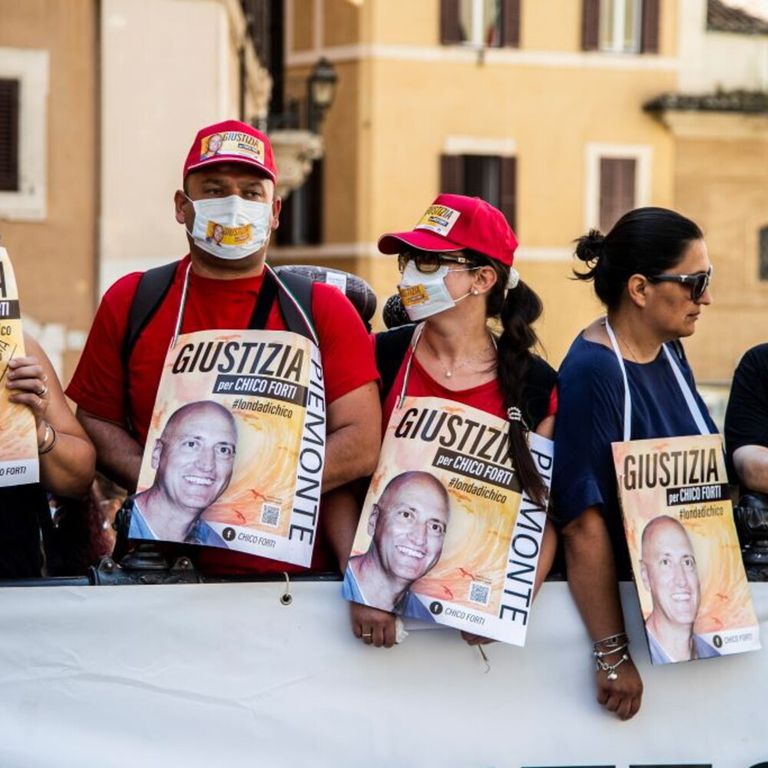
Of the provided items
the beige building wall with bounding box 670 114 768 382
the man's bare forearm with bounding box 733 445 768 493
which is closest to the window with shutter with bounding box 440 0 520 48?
the beige building wall with bounding box 670 114 768 382

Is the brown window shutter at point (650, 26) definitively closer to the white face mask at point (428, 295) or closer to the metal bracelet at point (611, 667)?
the white face mask at point (428, 295)

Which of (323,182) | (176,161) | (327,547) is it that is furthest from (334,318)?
(323,182)

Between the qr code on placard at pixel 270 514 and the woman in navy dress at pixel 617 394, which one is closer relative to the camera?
the qr code on placard at pixel 270 514

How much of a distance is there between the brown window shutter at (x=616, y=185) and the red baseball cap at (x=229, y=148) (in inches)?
1199

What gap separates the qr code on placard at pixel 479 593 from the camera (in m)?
4.17

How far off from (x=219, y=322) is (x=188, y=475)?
1.34ft

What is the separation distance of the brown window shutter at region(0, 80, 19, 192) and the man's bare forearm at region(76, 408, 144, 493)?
9.84 meters

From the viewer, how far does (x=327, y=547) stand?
14.4 ft

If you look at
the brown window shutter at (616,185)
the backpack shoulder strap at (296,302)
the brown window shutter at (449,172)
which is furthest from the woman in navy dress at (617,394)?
the brown window shutter at (616,185)

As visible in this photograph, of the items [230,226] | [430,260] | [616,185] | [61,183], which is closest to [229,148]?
[230,226]

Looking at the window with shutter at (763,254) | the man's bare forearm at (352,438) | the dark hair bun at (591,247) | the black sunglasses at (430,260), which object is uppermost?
the dark hair bun at (591,247)

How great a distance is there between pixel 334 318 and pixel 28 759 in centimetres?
124

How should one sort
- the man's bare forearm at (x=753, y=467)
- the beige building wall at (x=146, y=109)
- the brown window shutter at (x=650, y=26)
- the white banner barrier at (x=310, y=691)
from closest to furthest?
the white banner barrier at (x=310, y=691) → the man's bare forearm at (x=753, y=467) → the beige building wall at (x=146, y=109) → the brown window shutter at (x=650, y=26)

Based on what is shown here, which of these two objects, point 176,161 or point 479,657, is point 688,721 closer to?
point 479,657
